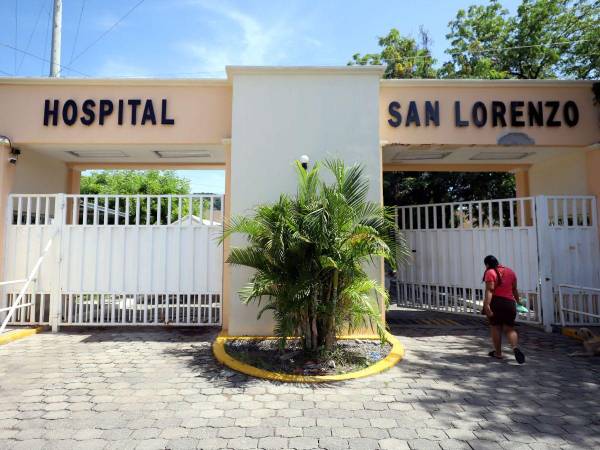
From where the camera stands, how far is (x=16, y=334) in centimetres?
633

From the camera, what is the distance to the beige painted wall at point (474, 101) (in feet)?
23.6

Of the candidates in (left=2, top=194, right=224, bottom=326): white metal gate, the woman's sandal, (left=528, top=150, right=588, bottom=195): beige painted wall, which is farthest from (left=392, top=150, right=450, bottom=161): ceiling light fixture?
the woman's sandal

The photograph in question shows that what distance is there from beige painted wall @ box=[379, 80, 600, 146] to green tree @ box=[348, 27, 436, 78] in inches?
293

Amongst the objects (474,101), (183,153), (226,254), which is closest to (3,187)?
(183,153)

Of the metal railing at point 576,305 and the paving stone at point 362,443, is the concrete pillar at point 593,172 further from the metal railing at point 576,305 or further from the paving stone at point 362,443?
the paving stone at point 362,443

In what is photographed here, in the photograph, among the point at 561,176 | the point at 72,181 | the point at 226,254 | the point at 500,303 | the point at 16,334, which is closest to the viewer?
the point at 500,303

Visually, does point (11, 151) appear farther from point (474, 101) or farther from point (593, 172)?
point (593, 172)

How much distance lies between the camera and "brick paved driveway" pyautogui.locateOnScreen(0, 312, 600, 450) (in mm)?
3248

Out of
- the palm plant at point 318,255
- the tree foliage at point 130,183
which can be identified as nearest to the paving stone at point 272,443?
the palm plant at point 318,255

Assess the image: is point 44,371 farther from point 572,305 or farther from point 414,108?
point 572,305

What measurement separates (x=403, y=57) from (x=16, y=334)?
49.5 ft

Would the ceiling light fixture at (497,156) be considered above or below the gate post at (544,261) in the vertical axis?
above

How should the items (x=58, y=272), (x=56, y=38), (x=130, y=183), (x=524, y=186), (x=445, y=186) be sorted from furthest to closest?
1. (x=130, y=183)
2. (x=445, y=186)
3. (x=56, y=38)
4. (x=524, y=186)
5. (x=58, y=272)

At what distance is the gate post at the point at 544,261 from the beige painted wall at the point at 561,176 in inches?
49.2
